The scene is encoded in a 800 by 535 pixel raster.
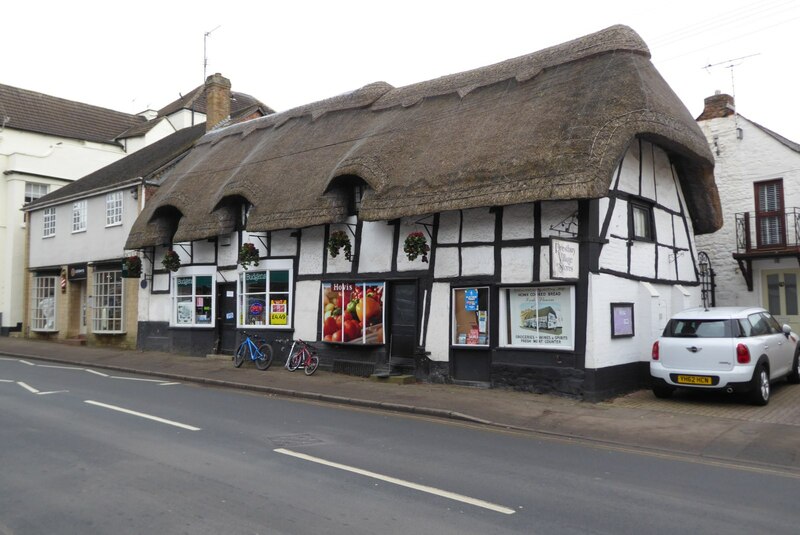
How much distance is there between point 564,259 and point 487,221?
234 cm

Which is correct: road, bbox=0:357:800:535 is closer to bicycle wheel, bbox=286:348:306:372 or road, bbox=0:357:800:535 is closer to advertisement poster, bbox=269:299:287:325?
bicycle wheel, bbox=286:348:306:372

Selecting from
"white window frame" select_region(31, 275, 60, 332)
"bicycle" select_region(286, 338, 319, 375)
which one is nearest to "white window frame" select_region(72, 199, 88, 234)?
"white window frame" select_region(31, 275, 60, 332)

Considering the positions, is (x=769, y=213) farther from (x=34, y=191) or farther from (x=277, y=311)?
(x=34, y=191)

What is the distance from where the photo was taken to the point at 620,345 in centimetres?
1263

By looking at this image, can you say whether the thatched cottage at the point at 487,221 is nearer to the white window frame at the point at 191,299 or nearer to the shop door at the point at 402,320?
the shop door at the point at 402,320

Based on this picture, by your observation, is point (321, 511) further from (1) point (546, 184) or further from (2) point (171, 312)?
(2) point (171, 312)

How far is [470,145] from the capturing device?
13477mm

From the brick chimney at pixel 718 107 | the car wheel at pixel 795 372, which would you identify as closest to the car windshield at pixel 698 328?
the car wheel at pixel 795 372

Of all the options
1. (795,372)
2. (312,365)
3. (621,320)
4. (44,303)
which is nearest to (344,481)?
(621,320)

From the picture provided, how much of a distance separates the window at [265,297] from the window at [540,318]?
693 cm

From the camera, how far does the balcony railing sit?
17.3m

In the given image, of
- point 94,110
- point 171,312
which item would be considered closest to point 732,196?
point 171,312

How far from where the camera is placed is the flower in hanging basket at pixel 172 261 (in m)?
20.2

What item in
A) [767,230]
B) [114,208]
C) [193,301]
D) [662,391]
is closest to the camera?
[662,391]
